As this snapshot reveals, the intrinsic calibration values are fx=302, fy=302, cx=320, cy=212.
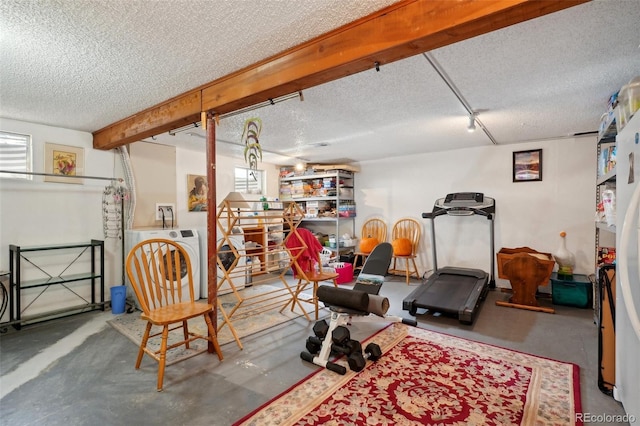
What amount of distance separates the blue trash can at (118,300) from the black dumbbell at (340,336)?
9.50 feet

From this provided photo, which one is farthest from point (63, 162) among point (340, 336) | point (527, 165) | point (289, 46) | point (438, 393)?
point (527, 165)

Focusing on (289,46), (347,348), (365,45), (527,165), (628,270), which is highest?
(289,46)

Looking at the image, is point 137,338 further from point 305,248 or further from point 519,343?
point 519,343

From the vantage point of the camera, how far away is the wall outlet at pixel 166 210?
15.2 ft

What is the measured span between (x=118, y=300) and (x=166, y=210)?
146 cm

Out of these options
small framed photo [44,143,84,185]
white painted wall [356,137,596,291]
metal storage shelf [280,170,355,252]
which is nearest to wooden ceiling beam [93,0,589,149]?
small framed photo [44,143,84,185]

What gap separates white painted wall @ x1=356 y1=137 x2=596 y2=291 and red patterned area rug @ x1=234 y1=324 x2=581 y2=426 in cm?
269

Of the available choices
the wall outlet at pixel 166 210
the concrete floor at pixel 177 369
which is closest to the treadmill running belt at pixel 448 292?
the concrete floor at pixel 177 369

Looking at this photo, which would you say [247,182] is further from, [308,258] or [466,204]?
[466,204]

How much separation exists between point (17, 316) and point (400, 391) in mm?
3981

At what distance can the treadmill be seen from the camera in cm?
348

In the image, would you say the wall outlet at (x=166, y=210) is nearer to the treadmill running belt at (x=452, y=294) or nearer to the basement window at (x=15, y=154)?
the basement window at (x=15, y=154)

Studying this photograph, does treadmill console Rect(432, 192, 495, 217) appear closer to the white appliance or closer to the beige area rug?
the beige area rug

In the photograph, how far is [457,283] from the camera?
14.1 feet
